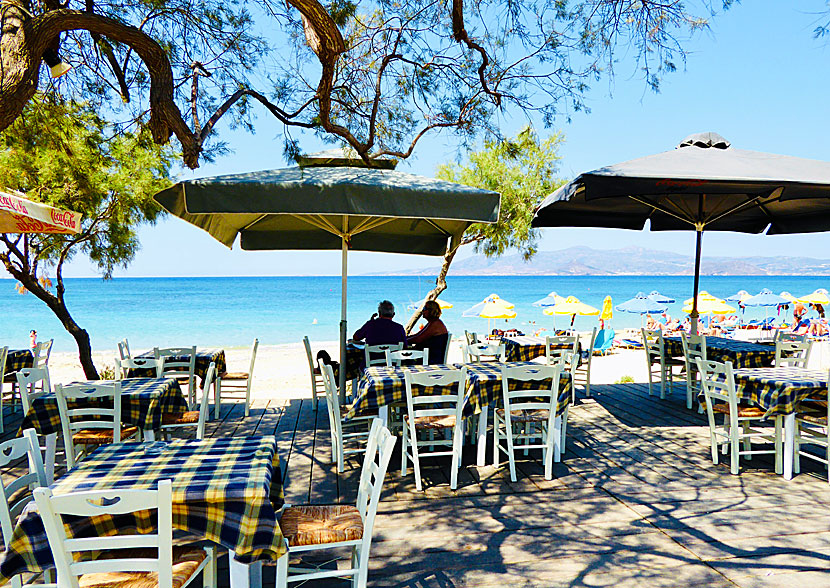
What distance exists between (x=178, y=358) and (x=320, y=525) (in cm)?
429

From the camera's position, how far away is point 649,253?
16950 centimetres

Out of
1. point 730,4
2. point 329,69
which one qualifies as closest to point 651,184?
point 730,4

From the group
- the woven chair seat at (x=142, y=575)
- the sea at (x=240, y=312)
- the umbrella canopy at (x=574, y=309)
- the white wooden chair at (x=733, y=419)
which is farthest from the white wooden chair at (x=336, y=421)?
the sea at (x=240, y=312)

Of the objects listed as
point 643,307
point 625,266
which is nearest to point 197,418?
point 643,307

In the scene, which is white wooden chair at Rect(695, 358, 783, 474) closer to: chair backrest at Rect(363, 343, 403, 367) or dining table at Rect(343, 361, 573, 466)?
dining table at Rect(343, 361, 573, 466)

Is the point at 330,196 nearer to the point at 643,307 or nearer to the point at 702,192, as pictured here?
the point at 702,192

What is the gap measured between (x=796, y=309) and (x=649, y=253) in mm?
160405

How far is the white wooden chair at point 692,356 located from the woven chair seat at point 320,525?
4874mm

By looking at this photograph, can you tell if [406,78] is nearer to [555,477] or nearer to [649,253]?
[555,477]

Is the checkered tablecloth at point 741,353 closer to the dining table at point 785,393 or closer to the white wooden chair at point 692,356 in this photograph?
the white wooden chair at point 692,356

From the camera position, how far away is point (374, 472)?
8.04 feet

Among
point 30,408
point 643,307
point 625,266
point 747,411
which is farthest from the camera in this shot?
point 625,266

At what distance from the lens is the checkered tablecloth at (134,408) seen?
400 centimetres

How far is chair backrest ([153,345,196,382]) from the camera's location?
584 centimetres
